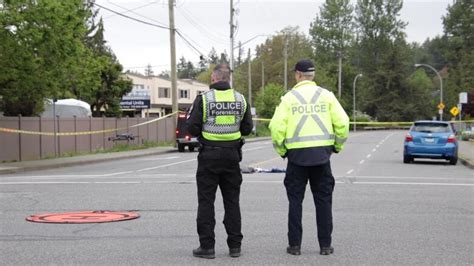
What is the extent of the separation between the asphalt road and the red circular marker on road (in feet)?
0.73

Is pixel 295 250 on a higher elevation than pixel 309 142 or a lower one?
lower

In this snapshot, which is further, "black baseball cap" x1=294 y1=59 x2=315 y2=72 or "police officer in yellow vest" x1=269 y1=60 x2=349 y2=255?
"black baseball cap" x1=294 y1=59 x2=315 y2=72

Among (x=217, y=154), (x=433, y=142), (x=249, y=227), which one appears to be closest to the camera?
(x=217, y=154)

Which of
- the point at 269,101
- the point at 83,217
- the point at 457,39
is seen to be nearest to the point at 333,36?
the point at 457,39

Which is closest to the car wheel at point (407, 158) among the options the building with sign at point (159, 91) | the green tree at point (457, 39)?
the building with sign at point (159, 91)

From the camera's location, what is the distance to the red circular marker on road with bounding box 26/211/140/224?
9586 mm

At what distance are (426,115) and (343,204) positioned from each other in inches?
3902

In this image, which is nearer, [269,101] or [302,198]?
[302,198]

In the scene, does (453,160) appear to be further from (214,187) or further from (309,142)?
(214,187)

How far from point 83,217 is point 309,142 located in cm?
430

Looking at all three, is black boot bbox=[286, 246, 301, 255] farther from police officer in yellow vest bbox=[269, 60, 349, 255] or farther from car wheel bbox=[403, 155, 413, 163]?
car wheel bbox=[403, 155, 413, 163]

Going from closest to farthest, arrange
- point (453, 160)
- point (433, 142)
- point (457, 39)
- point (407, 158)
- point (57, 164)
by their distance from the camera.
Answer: point (433, 142) < point (453, 160) < point (407, 158) < point (57, 164) < point (457, 39)

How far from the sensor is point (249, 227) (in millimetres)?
9102

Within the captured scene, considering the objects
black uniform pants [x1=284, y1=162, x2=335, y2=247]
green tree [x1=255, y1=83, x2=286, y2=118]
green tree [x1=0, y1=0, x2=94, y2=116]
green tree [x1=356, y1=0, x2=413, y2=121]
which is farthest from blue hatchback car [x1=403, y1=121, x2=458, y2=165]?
green tree [x1=356, y1=0, x2=413, y2=121]
